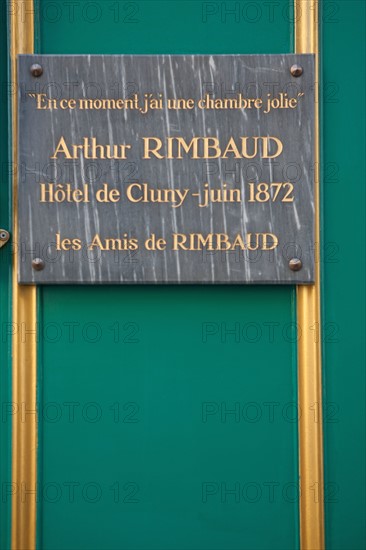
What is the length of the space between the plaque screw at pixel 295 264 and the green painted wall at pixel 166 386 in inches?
2.7

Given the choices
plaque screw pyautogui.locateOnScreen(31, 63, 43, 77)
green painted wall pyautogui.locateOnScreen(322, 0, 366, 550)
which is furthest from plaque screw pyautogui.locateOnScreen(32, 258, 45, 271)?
green painted wall pyautogui.locateOnScreen(322, 0, 366, 550)

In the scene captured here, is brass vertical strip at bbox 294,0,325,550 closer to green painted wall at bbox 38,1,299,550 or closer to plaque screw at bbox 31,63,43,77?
green painted wall at bbox 38,1,299,550

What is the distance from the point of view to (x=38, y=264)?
5.89ft

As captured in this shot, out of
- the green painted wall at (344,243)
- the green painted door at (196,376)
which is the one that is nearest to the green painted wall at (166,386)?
the green painted door at (196,376)

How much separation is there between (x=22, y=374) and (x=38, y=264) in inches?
12.2

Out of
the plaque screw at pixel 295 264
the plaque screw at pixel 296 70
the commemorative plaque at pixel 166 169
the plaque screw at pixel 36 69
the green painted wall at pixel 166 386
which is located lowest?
Answer: the green painted wall at pixel 166 386

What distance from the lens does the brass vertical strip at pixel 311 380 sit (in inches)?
70.2

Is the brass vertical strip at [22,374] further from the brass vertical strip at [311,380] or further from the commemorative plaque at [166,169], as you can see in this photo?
the brass vertical strip at [311,380]

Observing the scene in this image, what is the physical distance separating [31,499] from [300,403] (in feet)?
2.60

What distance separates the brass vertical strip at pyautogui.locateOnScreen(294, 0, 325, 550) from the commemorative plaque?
4cm

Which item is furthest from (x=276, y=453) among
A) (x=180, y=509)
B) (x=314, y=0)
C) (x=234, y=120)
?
(x=314, y=0)

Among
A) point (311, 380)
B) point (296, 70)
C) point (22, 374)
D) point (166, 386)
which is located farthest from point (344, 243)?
point (22, 374)

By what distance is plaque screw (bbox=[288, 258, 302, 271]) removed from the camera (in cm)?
179

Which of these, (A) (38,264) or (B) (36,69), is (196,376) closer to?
(A) (38,264)
